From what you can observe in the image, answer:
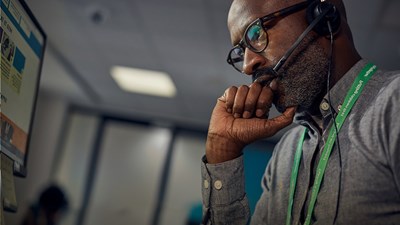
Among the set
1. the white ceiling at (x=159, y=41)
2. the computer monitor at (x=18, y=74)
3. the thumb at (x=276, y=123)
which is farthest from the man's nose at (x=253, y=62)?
the white ceiling at (x=159, y=41)

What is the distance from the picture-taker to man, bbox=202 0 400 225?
0.96 metres

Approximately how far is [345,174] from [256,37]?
475 mm

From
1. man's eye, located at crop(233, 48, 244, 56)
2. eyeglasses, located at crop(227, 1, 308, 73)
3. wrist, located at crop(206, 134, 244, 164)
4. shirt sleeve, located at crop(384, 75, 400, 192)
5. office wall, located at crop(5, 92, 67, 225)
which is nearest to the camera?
shirt sleeve, located at crop(384, 75, 400, 192)

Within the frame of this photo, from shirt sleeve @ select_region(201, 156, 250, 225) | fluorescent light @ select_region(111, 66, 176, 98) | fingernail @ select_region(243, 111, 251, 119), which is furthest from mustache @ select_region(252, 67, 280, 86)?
fluorescent light @ select_region(111, 66, 176, 98)

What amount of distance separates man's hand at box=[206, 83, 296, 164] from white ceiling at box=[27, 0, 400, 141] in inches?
62.4

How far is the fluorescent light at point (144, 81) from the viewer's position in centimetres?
481

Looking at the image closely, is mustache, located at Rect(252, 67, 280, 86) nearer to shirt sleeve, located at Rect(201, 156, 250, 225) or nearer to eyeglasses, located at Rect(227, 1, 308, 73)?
eyeglasses, located at Rect(227, 1, 308, 73)

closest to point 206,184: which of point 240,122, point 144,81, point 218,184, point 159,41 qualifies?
point 218,184

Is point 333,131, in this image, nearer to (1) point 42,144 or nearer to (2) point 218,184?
(2) point 218,184

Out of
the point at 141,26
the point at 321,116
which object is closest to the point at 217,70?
the point at 141,26

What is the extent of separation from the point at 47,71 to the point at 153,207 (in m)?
2.30

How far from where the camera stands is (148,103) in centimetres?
594

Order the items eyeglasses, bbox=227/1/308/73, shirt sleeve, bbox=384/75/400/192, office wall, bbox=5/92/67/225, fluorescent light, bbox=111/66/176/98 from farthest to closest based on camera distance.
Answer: office wall, bbox=5/92/67/225 → fluorescent light, bbox=111/66/176/98 → eyeglasses, bbox=227/1/308/73 → shirt sleeve, bbox=384/75/400/192

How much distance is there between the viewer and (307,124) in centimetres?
Result: 123
